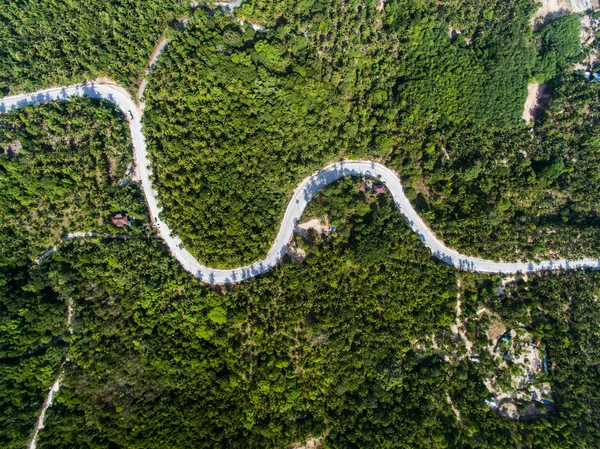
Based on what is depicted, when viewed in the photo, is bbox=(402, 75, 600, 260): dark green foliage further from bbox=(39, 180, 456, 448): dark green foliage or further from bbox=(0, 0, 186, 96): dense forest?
bbox=(0, 0, 186, 96): dense forest

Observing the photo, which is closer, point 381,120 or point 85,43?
point 85,43

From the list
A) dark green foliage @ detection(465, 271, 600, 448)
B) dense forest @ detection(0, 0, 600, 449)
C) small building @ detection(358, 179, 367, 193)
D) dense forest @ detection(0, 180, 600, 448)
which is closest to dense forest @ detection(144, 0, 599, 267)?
dense forest @ detection(0, 0, 600, 449)

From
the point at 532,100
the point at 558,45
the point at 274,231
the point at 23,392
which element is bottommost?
the point at 23,392

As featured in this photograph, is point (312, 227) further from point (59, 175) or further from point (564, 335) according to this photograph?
point (564, 335)

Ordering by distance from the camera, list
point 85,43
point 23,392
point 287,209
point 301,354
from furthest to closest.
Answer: point 287,209 < point 85,43 < point 301,354 < point 23,392

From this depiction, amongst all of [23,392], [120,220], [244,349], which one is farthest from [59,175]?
[244,349]

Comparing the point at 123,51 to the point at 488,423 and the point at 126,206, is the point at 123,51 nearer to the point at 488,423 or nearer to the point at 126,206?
the point at 126,206

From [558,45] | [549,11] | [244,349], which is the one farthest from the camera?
[549,11]
